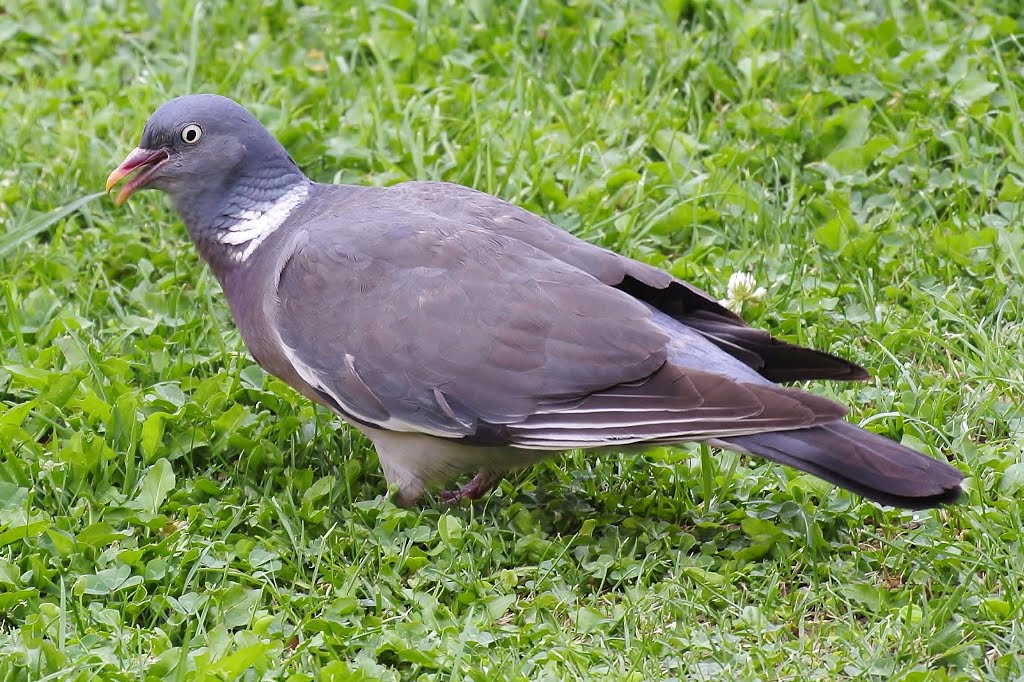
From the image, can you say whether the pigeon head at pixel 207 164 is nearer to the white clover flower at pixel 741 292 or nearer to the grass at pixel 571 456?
the grass at pixel 571 456

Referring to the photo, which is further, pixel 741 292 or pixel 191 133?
pixel 741 292

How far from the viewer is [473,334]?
3.97 metres

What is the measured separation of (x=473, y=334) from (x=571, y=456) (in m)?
0.71

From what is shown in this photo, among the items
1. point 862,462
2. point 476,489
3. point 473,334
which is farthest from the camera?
point 476,489

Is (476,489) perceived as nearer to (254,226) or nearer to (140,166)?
(254,226)

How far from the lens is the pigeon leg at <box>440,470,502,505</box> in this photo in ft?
14.4

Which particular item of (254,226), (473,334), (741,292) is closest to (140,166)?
(254,226)

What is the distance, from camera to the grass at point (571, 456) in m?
3.68

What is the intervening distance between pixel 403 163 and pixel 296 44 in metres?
1.12

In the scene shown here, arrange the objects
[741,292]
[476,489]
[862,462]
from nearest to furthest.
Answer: [862,462] → [476,489] → [741,292]

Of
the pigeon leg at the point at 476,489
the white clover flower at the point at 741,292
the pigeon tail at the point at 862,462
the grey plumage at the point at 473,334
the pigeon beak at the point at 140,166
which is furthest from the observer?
the white clover flower at the point at 741,292

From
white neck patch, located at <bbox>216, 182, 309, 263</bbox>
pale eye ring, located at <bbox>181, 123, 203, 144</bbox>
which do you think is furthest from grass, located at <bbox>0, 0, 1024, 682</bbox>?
pale eye ring, located at <bbox>181, 123, 203, 144</bbox>

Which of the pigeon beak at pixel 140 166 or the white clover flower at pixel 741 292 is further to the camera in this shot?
the white clover flower at pixel 741 292

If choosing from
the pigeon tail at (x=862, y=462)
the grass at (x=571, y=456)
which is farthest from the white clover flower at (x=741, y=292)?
the pigeon tail at (x=862, y=462)
